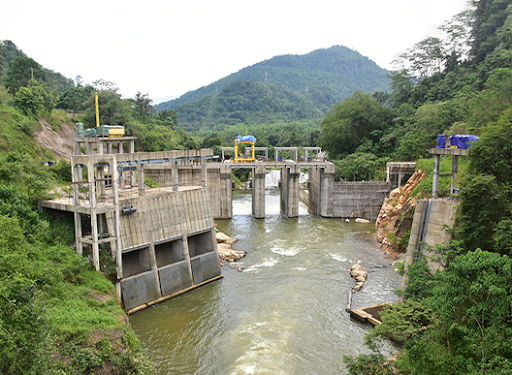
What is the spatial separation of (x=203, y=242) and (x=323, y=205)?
2108cm

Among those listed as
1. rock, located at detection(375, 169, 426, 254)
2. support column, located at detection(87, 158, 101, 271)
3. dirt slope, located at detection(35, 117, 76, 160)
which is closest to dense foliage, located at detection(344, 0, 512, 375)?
rock, located at detection(375, 169, 426, 254)

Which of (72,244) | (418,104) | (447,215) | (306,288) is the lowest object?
(306,288)

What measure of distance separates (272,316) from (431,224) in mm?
9576

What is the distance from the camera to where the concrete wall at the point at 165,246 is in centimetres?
1931

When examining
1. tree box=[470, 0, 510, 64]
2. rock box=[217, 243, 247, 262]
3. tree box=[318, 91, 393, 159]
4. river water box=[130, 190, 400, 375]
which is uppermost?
tree box=[470, 0, 510, 64]

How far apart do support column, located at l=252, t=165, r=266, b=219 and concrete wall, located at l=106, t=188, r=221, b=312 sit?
17396 millimetres

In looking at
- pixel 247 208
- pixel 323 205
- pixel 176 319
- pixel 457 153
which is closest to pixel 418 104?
pixel 323 205

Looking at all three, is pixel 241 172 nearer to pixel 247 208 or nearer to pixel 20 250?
pixel 247 208

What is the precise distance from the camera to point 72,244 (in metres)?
18.3

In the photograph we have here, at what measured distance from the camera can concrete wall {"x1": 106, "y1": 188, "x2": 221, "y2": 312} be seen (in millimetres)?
19312

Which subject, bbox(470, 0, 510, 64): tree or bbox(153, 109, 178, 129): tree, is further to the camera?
bbox(153, 109, 178, 129): tree

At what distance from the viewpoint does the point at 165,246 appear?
22391 mm

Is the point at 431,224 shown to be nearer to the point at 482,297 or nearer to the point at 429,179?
the point at 482,297

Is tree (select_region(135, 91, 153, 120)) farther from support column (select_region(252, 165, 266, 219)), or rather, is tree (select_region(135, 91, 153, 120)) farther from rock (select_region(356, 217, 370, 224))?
rock (select_region(356, 217, 370, 224))
